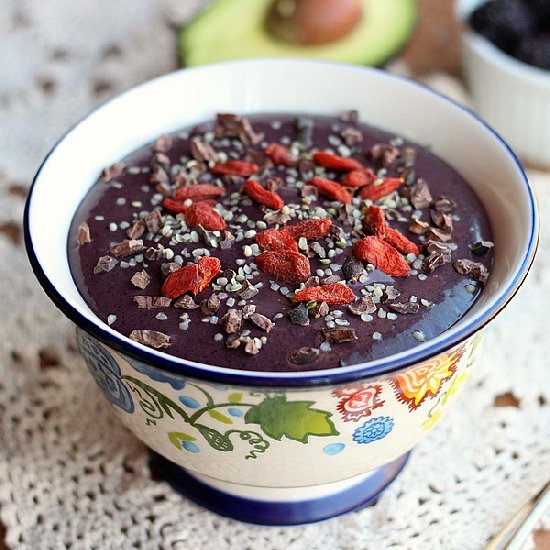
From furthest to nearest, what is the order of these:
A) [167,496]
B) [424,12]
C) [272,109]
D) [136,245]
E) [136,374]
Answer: [424,12] < [272,109] < [167,496] < [136,245] < [136,374]

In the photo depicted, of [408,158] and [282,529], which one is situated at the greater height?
[408,158]

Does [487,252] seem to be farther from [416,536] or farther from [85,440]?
[85,440]

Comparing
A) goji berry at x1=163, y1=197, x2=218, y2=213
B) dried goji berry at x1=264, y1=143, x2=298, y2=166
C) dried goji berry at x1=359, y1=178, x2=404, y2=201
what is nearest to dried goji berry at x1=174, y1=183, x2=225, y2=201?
goji berry at x1=163, y1=197, x2=218, y2=213

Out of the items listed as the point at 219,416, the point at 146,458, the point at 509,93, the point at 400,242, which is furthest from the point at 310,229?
the point at 509,93

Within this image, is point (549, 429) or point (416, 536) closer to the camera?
point (416, 536)

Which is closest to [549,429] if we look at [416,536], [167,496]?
[416,536]

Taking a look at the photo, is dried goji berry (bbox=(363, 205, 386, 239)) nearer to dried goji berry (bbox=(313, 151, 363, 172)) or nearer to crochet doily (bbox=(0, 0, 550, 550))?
dried goji berry (bbox=(313, 151, 363, 172))

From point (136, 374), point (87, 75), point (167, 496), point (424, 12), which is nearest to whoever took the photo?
point (136, 374)
